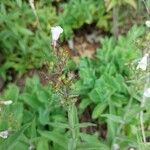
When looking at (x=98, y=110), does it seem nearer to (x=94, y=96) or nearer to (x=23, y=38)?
(x=94, y=96)

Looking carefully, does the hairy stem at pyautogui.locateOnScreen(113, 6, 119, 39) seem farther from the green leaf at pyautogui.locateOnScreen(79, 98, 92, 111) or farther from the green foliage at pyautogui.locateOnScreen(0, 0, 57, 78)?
the green leaf at pyautogui.locateOnScreen(79, 98, 92, 111)

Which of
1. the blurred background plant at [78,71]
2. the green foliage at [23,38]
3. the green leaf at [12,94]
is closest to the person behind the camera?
the blurred background plant at [78,71]

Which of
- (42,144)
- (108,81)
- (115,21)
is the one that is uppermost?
(115,21)

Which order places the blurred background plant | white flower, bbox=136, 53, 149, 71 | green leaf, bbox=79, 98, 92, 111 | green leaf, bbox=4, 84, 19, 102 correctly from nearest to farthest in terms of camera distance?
white flower, bbox=136, 53, 149, 71
the blurred background plant
green leaf, bbox=4, 84, 19, 102
green leaf, bbox=79, 98, 92, 111

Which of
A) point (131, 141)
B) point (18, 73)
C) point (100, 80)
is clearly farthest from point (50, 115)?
point (131, 141)

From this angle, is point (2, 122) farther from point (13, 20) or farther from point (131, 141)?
point (13, 20)

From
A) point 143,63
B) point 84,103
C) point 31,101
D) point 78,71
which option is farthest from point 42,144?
point 143,63

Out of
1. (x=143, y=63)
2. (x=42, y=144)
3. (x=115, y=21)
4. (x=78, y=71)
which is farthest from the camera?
(x=115, y=21)

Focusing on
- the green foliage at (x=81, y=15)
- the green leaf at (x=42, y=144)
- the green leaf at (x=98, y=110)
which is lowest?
the green leaf at (x=42, y=144)

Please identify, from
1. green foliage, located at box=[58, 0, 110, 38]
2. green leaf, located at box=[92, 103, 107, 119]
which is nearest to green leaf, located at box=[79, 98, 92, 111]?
green leaf, located at box=[92, 103, 107, 119]

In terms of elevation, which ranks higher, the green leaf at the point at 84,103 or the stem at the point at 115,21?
the stem at the point at 115,21

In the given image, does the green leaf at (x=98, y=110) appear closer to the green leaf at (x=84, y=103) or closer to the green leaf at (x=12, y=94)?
the green leaf at (x=84, y=103)

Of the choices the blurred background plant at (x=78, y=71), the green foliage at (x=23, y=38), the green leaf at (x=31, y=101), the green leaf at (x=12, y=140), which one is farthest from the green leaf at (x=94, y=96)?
the green leaf at (x=12, y=140)
